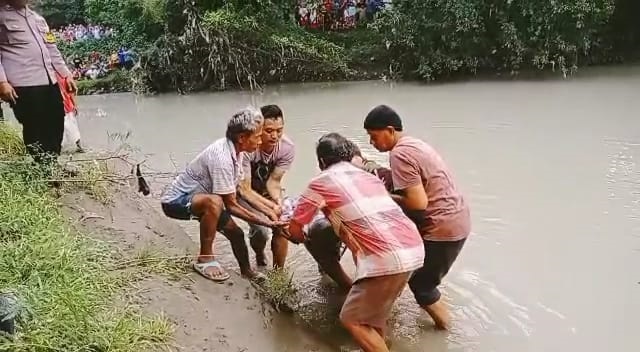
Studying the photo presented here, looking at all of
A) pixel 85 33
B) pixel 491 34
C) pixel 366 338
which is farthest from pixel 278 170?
pixel 85 33

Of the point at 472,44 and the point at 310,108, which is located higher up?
the point at 472,44

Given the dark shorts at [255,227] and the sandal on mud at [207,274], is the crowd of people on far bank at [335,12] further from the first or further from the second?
the sandal on mud at [207,274]

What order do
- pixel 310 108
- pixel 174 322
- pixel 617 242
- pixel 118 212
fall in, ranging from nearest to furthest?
pixel 174 322 → pixel 118 212 → pixel 617 242 → pixel 310 108

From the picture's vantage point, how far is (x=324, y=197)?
12.3 feet

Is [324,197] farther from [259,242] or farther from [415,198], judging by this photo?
[259,242]

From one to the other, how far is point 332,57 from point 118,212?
465 inches

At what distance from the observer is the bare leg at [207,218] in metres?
4.30

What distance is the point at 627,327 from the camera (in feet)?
14.4

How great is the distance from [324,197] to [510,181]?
4.23 metres

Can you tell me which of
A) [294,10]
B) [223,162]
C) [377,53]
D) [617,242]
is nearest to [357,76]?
[377,53]

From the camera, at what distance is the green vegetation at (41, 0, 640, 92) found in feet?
49.6

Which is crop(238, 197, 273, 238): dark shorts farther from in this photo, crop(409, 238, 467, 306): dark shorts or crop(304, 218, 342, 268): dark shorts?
crop(409, 238, 467, 306): dark shorts

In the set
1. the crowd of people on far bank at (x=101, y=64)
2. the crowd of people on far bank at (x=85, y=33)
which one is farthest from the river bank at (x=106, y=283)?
the crowd of people on far bank at (x=85, y=33)

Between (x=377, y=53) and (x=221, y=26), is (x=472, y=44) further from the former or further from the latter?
(x=221, y=26)
